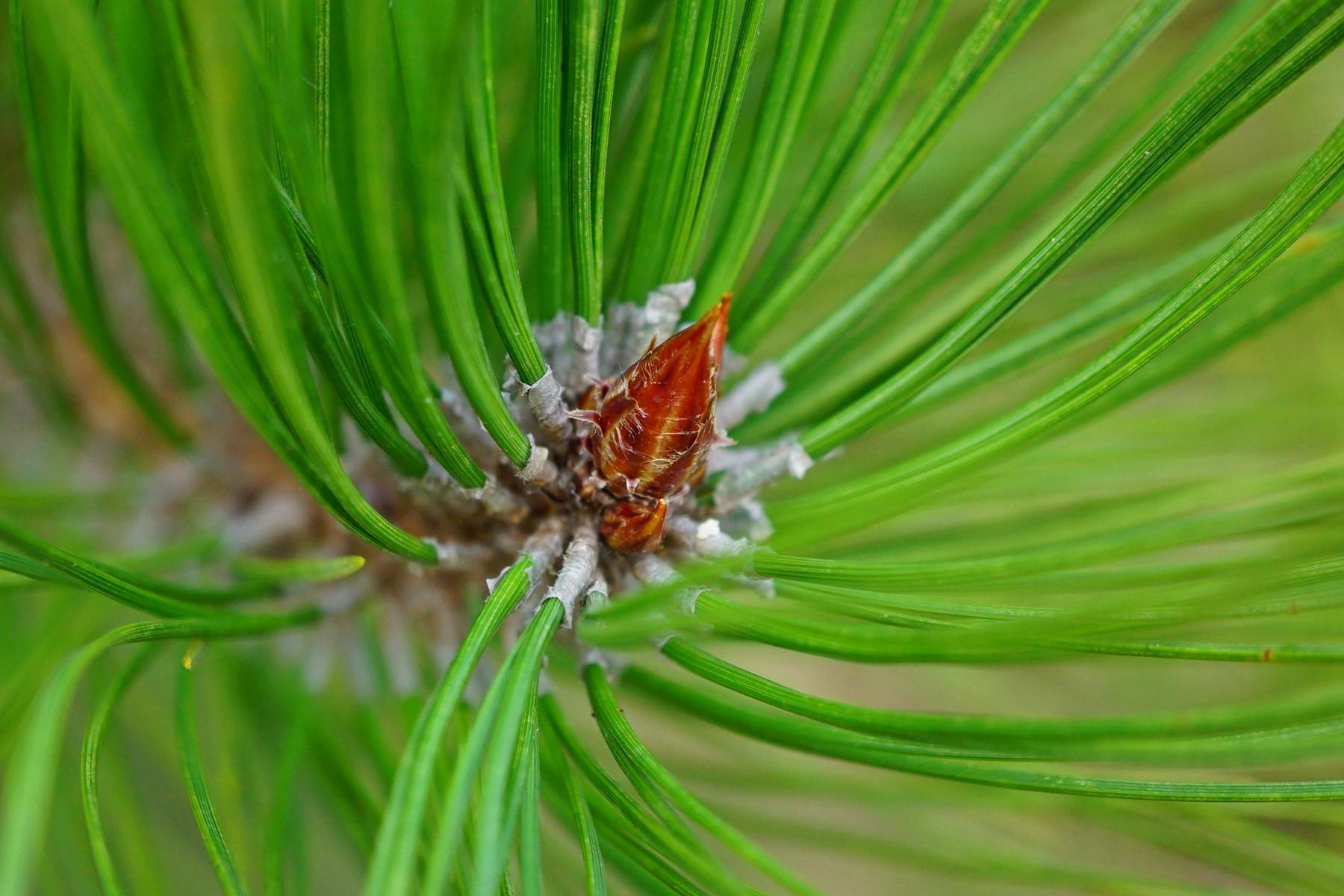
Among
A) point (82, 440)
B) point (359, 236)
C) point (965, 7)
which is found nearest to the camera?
point (359, 236)

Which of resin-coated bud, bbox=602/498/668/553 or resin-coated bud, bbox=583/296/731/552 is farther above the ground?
resin-coated bud, bbox=583/296/731/552

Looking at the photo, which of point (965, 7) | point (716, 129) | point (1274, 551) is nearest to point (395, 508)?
point (716, 129)

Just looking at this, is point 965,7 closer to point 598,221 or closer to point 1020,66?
point 1020,66

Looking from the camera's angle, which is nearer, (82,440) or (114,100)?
(114,100)

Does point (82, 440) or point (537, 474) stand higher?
point (82, 440)

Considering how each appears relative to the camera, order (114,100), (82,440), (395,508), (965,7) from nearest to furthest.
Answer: (114,100)
(395,508)
(82,440)
(965,7)

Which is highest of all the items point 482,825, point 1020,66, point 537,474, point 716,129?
point 1020,66

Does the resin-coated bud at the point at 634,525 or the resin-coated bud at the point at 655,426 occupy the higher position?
the resin-coated bud at the point at 655,426
